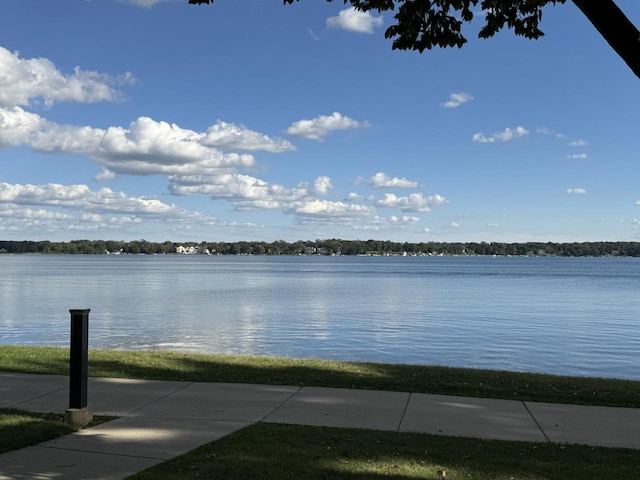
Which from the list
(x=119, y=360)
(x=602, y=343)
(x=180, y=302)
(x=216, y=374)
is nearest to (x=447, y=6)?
(x=216, y=374)

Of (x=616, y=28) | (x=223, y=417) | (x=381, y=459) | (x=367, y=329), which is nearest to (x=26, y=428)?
(x=223, y=417)

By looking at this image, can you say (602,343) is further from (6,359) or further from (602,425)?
(6,359)

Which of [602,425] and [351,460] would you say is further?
[602,425]

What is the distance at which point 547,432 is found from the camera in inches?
276

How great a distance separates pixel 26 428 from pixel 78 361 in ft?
2.79

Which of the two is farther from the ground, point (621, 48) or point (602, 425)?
point (621, 48)

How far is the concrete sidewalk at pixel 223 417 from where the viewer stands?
231 inches

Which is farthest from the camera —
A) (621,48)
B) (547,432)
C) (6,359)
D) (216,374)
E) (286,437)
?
(6,359)

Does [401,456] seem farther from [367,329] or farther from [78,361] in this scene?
[367,329]

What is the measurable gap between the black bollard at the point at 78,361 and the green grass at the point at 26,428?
11.8 inches

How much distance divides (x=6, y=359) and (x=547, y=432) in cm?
942

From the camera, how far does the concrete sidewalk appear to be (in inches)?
231

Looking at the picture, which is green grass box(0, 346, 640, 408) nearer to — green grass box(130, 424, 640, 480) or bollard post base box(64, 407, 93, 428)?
green grass box(130, 424, 640, 480)

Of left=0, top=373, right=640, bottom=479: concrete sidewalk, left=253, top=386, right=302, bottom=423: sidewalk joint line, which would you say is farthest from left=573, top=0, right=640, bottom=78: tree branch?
left=253, top=386, right=302, bottom=423: sidewalk joint line
